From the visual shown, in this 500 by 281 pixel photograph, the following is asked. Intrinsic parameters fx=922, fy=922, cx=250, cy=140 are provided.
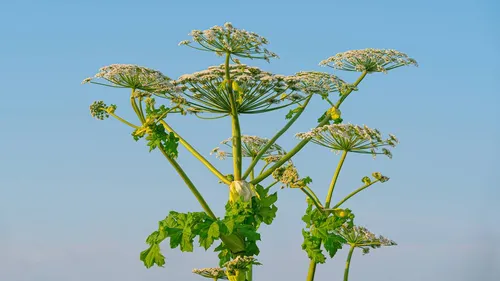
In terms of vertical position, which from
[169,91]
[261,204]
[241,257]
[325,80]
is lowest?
[241,257]

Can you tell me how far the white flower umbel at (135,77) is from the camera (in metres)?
19.1

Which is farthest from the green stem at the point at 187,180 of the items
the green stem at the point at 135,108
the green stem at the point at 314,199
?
the green stem at the point at 314,199

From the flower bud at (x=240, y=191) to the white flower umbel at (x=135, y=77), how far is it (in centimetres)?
250

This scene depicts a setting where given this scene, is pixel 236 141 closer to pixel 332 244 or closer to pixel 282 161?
pixel 282 161

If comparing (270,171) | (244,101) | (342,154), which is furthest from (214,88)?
(342,154)

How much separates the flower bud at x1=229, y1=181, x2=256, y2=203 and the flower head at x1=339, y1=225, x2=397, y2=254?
3.52 metres

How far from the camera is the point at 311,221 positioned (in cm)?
2089

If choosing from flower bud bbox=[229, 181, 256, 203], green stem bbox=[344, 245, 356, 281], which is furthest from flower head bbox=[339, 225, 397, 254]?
flower bud bbox=[229, 181, 256, 203]

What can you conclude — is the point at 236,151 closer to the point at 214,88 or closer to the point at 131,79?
the point at 214,88

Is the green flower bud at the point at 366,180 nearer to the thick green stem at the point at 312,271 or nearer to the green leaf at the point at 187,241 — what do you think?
the thick green stem at the point at 312,271

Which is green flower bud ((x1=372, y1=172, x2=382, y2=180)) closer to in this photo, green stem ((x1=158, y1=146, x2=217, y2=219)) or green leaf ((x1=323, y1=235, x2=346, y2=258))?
green leaf ((x1=323, y1=235, x2=346, y2=258))

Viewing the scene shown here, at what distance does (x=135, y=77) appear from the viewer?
771 inches

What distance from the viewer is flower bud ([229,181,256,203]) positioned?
19500 mm

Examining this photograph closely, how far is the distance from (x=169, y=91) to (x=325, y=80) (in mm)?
3618
